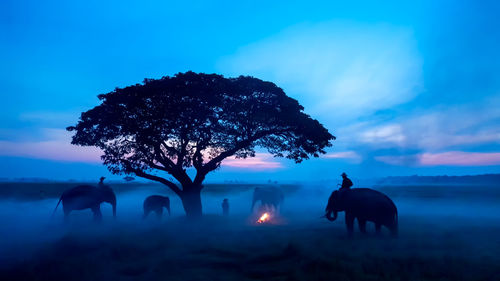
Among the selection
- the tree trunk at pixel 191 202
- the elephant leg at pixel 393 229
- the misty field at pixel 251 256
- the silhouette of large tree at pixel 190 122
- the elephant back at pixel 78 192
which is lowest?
the misty field at pixel 251 256

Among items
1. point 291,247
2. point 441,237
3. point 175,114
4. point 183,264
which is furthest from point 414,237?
point 175,114

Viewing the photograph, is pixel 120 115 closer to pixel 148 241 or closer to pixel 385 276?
pixel 148 241

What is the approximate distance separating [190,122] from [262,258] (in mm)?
10966

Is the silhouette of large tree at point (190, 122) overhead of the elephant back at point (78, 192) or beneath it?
overhead

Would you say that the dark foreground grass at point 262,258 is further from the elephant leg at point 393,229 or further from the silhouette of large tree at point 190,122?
the silhouette of large tree at point 190,122

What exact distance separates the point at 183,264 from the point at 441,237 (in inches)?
472

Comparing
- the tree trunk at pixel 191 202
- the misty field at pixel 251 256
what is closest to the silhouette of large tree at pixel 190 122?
the tree trunk at pixel 191 202

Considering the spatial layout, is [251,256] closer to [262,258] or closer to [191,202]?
[262,258]

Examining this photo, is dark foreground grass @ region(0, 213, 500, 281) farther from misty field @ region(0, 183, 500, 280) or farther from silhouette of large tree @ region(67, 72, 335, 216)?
silhouette of large tree @ region(67, 72, 335, 216)

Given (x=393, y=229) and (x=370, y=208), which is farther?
(x=393, y=229)

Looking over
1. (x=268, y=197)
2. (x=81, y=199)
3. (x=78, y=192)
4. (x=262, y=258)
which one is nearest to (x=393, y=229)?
(x=262, y=258)

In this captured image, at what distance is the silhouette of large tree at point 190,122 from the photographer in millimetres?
18688

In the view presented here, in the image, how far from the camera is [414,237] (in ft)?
46.5

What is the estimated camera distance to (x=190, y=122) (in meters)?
19.2
